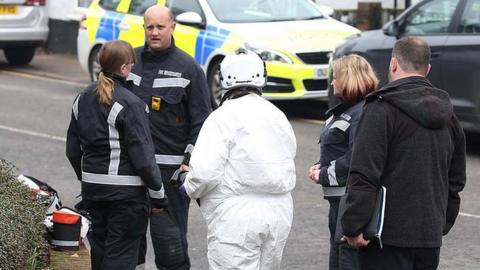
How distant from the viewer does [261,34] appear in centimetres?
1308

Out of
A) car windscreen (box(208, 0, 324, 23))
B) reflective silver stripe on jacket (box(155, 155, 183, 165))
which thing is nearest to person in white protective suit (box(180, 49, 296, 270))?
reflective silver stripe on jacket (box(155, 155, 183, 165))

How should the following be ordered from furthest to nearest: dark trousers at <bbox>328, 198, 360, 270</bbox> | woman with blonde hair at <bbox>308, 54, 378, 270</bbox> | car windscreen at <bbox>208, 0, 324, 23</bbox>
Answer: car windscreen at <bbox>208, 0, 324, 23</bbox>, woman with blonde hair at <bbox>308, 54, 378, 270</bbox>, dark trousers at <bbox>328, 198, 360, 270</bbox>

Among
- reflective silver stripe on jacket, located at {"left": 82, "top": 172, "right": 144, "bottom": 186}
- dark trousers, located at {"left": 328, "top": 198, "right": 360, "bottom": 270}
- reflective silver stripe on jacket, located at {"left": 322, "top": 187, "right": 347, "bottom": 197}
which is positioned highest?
reflective silver stripe on jacket, located at {"left": 82, "top": 172, "right": 144, "bottom": 186}

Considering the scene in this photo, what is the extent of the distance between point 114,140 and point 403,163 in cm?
175

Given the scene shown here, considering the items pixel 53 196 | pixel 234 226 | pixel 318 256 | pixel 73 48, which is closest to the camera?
pixel 234 226

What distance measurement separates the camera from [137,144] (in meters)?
5.70

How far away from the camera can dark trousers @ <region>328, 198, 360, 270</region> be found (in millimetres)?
5582

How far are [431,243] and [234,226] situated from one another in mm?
911

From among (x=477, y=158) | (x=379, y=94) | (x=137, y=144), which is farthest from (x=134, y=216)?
(x=477, y=158)

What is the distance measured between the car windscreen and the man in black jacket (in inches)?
348

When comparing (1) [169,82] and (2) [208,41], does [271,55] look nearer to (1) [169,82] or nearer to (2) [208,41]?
(2) [208,41]

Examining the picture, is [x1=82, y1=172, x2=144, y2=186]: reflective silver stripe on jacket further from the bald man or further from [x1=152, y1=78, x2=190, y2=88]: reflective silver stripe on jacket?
[x1=152, y1=78, x2=190, y2=88]: reflective silver stripe on jacket

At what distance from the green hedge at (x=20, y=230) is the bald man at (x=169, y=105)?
77 centimetres

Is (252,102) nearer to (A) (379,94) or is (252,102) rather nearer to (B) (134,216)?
(A) (379,94)
